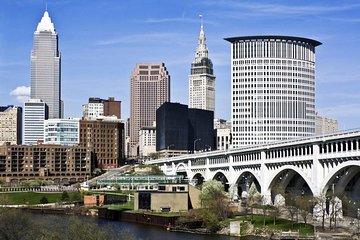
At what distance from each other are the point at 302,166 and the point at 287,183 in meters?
15.4

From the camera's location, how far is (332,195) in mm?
108625

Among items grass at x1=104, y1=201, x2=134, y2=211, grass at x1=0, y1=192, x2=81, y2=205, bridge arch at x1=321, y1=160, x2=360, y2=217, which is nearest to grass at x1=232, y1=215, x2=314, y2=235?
bridge arch at x1=321, y1=160, x2=360, y2=217

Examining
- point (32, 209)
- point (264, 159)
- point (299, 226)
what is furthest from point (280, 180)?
point (32, 209)

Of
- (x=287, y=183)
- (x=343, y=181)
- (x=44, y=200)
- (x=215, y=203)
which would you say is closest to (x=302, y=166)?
(x=343, y=181)

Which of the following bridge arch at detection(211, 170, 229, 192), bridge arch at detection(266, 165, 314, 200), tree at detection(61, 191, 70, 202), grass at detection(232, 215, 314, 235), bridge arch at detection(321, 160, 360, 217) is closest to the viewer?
grass at detection(232, 215, 314, 235)

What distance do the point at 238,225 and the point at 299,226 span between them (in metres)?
9.36

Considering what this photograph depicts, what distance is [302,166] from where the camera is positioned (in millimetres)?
123750

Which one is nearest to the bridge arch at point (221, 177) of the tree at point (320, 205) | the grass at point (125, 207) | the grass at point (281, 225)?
the grass at point (125, 207)

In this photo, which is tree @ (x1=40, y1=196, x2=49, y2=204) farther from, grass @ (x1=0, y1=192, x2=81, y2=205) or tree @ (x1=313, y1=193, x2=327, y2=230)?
tree @ (x1=313, y1=193, x2=327, y2=230)

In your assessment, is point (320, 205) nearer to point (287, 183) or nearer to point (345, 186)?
point (345, 186)

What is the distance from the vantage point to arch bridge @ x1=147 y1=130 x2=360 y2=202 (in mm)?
107938

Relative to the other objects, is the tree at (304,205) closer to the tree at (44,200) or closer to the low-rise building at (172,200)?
the low-rise building at (172,200)

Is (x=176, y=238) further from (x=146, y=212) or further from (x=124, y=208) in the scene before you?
(x=124, y=208)

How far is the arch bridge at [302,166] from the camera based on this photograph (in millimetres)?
107938
